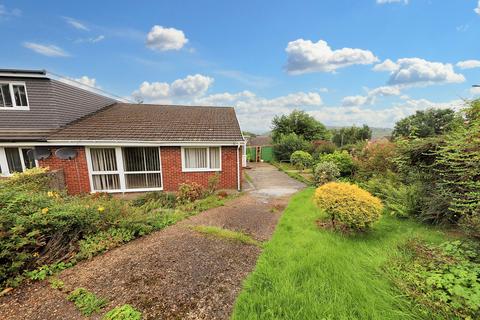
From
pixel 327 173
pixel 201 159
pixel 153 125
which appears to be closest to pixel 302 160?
pixel 327 173

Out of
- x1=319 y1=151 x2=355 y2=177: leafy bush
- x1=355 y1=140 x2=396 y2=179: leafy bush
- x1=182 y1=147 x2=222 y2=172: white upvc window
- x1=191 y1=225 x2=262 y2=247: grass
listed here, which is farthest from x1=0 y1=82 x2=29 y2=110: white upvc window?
x1=355 y1=140 x2=396 y2=179: leafy bush

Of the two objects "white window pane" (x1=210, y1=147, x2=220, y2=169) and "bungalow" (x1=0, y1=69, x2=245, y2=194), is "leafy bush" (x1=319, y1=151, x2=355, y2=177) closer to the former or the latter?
"bungalow" (x1=0, y1=69, x2=245, y2=194)

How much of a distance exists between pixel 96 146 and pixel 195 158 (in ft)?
14.2

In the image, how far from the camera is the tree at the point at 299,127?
28186 mm

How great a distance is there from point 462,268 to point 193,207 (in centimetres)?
655

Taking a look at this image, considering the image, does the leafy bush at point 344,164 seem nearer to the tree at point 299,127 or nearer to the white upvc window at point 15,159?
the white upvc window at point 15,159

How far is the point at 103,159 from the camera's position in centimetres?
896

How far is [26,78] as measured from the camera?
8875 millimetres

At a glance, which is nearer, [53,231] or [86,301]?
[86,301]

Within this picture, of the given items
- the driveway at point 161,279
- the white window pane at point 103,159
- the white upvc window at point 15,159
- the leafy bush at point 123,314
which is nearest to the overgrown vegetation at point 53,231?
Result: the driveway at point 161,279

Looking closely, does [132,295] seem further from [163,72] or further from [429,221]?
[163,72]

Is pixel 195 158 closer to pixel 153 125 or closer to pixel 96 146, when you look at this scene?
pixel 153 125

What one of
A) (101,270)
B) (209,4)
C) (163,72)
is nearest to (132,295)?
(101,270)

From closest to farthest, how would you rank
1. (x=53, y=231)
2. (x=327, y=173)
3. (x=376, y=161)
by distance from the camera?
(x=53, y=231), (x=376, y=161), (x=327, y=173)
